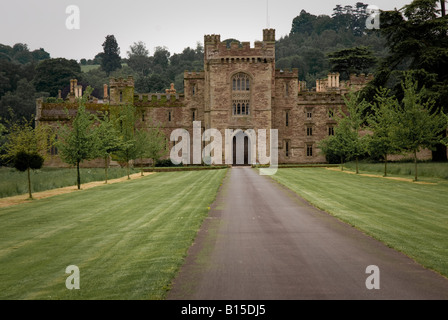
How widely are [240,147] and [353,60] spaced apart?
35662mm

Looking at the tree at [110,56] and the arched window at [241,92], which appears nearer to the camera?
the arched window at [241,92]

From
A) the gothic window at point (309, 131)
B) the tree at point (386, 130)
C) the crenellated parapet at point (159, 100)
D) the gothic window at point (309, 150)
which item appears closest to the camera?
the tree at point (386, 130)

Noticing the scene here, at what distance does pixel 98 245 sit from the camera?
39.2ft

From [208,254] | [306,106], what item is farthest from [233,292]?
[306,106]

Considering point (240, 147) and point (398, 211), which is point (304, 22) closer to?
point (240, 147)

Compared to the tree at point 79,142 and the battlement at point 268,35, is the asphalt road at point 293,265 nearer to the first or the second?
the tree at point 79,142

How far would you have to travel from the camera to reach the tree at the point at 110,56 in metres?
160

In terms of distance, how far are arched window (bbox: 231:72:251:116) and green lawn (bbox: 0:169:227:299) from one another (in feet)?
126

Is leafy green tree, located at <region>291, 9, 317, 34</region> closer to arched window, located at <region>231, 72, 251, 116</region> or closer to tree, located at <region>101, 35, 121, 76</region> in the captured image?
tree, located at <region>101, 35, 121, 76</region>

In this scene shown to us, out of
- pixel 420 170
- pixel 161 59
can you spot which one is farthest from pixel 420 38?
pixel 161 59

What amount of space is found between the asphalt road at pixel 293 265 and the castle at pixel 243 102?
1744 inches

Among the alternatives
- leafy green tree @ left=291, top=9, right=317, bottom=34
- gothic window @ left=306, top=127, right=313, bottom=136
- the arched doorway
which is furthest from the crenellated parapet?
leafy green tree @ left=291, top=9, right=317, bottom=34

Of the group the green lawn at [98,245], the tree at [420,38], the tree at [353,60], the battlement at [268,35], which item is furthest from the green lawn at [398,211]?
the tree at [353,60]
